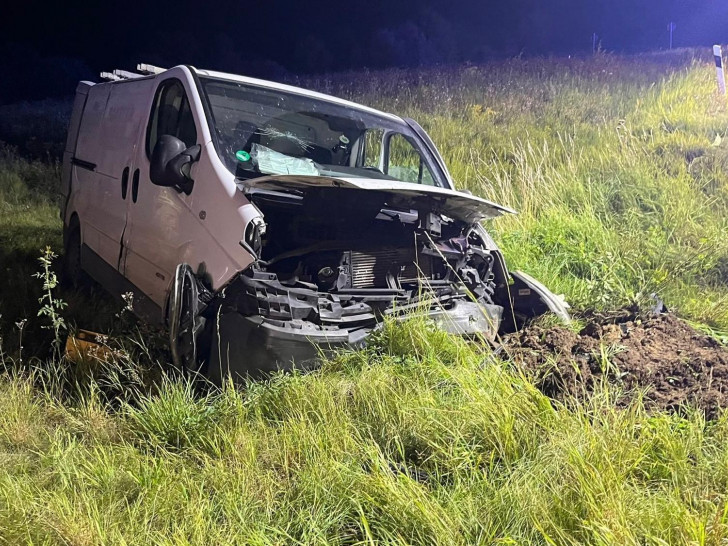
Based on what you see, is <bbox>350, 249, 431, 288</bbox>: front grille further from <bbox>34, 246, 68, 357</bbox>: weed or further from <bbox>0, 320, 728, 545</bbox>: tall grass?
<bbox>34, 246, 68, 357</bbox>: weed

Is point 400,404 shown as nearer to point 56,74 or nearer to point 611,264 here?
point 611,264

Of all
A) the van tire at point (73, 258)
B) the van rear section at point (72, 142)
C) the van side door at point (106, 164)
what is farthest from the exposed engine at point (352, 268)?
the van rear section at point (72, 142)

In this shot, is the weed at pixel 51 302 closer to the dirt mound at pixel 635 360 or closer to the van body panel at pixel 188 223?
the van body panel at pixel 188 223

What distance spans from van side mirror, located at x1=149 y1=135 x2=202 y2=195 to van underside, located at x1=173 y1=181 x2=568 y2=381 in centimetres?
55

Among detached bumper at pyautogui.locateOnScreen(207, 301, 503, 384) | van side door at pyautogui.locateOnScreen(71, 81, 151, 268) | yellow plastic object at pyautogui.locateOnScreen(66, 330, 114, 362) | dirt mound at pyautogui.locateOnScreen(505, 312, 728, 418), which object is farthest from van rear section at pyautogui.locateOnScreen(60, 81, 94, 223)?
dirt mound at pyautogui.locateOnScreen(505, 312, 728, 418)

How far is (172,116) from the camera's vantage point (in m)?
4.16

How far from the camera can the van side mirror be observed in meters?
3.41

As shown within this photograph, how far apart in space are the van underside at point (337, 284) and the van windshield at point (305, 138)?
1.54 ft

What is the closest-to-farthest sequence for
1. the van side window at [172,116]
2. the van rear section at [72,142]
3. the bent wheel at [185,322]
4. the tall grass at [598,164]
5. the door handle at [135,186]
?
the bent wheel at [185,322] < the van side window at [172,116] < the door handle at [135,186] < the tall grass at [598,164] < the van rear section at [72,142]

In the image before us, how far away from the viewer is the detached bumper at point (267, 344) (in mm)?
2988

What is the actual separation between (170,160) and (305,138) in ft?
4.10

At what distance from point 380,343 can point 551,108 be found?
8.52 metres

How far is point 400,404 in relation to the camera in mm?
2762

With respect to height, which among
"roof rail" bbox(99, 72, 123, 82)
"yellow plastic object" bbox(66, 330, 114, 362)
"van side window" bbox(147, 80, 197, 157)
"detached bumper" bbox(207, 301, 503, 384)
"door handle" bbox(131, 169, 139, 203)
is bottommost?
"yellow plastic object" bbox(66, 330, 114, 362)
